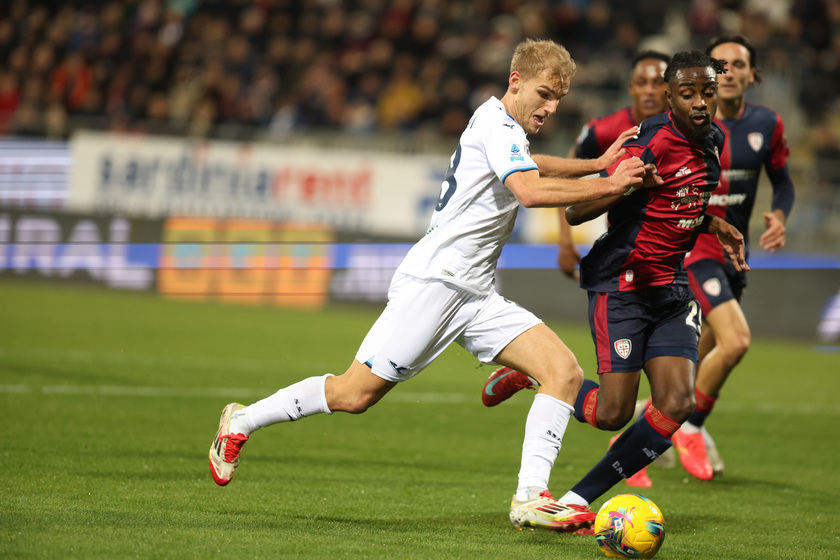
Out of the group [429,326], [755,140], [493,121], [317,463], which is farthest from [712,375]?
[493,121]

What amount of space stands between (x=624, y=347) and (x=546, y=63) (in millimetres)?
1459

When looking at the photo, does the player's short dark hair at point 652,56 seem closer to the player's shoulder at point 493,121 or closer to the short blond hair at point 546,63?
the short blond hair at point 546,63

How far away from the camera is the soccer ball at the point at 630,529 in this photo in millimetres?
4527

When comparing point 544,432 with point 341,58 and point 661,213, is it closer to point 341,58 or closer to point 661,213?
point 661,213

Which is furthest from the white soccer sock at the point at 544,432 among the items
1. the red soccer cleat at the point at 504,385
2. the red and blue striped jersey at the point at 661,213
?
the red and blue striped jersey at the point at 661,213

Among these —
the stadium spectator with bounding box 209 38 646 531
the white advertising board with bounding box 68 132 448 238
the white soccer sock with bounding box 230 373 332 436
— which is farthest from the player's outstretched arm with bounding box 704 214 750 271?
the white advertising board with bounding box 68 132 448 238

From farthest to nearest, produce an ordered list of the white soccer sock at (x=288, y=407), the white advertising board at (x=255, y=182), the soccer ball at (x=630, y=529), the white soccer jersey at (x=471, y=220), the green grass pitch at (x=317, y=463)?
1. the white advertising board at (x=255, y=182)
2. the white soccer sock at (x=288, y=407)
3. the white soccer jersey at (x=471, y=220)
4. the green grass pitch at (x=317, y=463)
5. the soccer ball at (x=630, y=529)

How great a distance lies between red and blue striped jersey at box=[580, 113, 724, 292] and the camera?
5.21 m

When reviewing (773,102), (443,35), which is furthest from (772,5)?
(443,35)

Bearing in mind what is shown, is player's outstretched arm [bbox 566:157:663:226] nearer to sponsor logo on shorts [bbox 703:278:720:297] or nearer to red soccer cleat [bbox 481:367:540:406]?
red soccer cleat [bbox 481:367:540:406]

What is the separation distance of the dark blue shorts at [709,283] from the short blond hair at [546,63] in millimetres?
2371

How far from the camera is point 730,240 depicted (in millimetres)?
5625

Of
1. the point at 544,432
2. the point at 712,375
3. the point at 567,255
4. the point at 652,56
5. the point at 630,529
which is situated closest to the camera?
the point at 630,529

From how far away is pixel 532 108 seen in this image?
4980 mm
